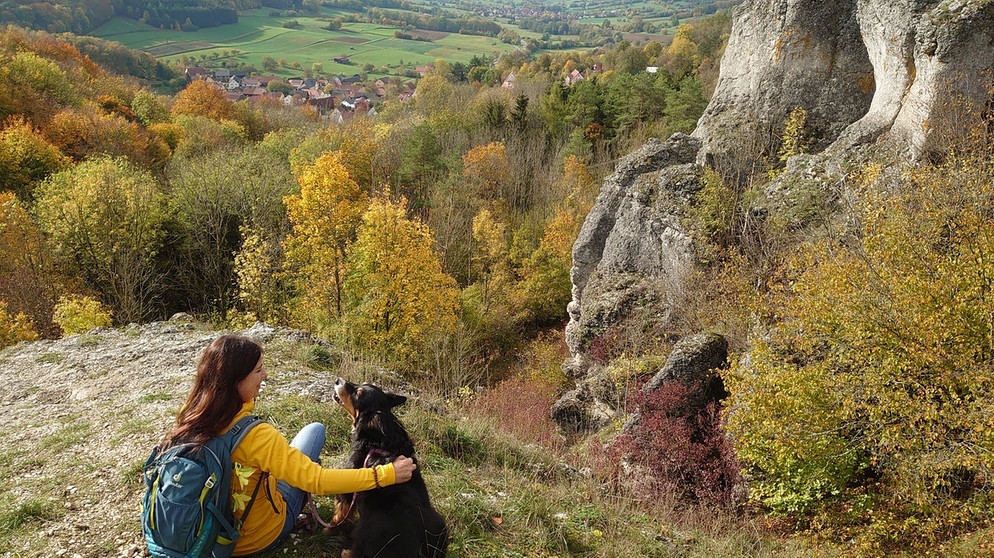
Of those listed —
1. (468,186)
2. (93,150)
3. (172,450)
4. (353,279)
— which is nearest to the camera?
(172,450)

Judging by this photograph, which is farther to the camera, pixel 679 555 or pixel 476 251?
pixel 476 251

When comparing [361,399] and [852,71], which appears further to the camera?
[852,71]

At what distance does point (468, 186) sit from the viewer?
1298 inches

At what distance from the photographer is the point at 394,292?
18500 mm

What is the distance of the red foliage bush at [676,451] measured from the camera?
10969mm

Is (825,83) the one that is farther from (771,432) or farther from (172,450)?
(172,450)

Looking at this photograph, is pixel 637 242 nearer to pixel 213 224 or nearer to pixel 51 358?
pixel 51 358

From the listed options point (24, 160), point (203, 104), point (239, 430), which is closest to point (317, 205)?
point (24, 160)

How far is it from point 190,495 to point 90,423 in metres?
5.14

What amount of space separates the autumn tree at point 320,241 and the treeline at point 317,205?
0.24 feet

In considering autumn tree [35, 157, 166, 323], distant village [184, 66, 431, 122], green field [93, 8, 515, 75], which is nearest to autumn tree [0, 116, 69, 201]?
autumn tree [35, 157, 166, 323]

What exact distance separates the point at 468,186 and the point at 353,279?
1534cm

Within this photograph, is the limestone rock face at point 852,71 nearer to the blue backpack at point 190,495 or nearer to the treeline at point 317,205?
the treeline at point 317,205

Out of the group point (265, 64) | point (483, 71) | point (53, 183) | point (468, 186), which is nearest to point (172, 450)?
point (53, 183)
